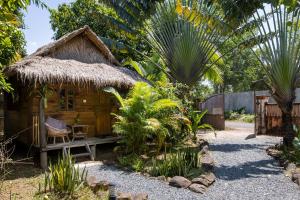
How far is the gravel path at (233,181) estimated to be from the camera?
19.0ft

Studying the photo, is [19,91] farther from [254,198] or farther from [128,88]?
[254,198]

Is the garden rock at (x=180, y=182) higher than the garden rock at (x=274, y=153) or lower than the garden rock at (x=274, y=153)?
lower

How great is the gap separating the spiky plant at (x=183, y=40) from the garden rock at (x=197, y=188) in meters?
6.65

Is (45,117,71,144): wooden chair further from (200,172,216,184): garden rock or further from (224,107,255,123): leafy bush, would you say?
(224,107,255,123): leafy bush

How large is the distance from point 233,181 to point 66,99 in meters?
6.78

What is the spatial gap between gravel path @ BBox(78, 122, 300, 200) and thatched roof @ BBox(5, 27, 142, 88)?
2.83 metres

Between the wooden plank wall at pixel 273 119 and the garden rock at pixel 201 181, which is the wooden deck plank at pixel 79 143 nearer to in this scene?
the garden rock at pixel 201 181

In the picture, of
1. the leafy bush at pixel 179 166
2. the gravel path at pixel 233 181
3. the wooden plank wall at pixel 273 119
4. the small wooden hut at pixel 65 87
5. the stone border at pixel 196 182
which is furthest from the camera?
the wooden plank wall at pixel 273 119

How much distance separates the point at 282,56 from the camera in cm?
911

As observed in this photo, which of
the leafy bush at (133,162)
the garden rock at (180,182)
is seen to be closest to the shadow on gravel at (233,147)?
the leafy bush at (133,162)

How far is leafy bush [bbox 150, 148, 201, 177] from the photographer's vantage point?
7027mm

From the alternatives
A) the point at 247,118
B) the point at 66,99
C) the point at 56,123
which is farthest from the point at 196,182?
the point at 247,118

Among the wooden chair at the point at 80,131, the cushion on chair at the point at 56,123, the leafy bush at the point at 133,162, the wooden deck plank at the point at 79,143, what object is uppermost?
the cushion on chair at the point at 56,123

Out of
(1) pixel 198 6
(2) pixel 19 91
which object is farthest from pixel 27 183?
(1) pixel 198 6
